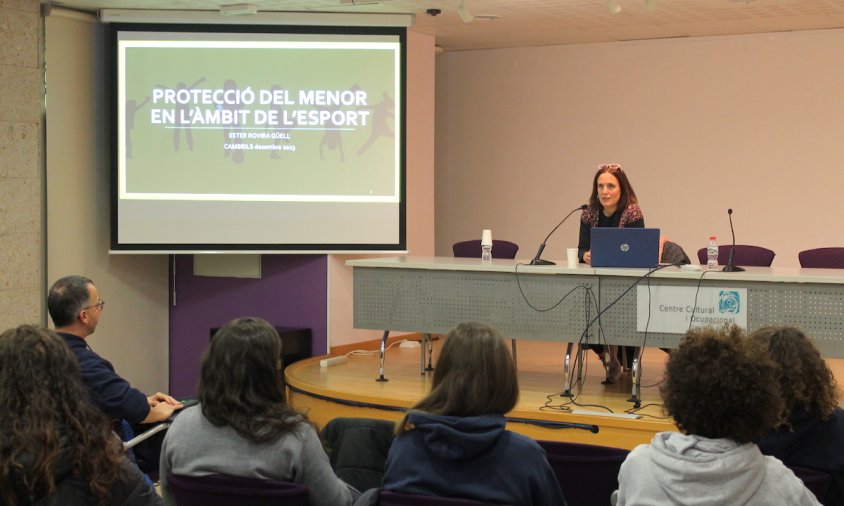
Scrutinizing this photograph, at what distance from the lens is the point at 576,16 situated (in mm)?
7090

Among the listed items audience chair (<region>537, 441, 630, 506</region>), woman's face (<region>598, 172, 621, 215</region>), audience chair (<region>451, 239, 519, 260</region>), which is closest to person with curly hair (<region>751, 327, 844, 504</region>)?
audience chair (<region>537, 441, 630, 506</region>)

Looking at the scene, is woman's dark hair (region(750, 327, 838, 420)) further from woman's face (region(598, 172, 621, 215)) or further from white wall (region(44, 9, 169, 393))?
white wall (region(44, 9, 169, 393))

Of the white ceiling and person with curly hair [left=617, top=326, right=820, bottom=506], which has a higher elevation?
the white ceiling

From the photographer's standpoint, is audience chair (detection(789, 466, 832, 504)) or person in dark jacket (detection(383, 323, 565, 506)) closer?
person in dark jacket (detection(383, 323, 565, 506))

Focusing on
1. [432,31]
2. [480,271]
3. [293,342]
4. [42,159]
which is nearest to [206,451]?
[480,271]

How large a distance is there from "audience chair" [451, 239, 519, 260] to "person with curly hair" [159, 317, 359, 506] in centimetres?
407

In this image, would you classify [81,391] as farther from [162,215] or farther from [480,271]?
[162,215]

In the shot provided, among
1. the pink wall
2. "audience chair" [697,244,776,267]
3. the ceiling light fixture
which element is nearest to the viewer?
"audience chair" [697,244,776,267]

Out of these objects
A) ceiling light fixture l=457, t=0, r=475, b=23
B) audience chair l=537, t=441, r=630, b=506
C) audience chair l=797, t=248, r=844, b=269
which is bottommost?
audience chair l=537, t=441, r=630, b=506

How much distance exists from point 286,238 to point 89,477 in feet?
14.2

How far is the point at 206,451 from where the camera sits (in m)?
2.54

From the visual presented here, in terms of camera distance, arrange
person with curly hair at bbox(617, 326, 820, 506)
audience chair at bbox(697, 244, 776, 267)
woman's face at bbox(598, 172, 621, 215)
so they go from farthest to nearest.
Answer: audience chair at bbox(697, 244, 776, 267), woman's face at bbox(598, 172, 621, 215), person with curly hair at bbox(617, 326, 820, 506)

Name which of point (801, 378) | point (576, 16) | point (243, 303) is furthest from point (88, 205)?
point (801, 378)

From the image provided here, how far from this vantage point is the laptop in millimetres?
4832
